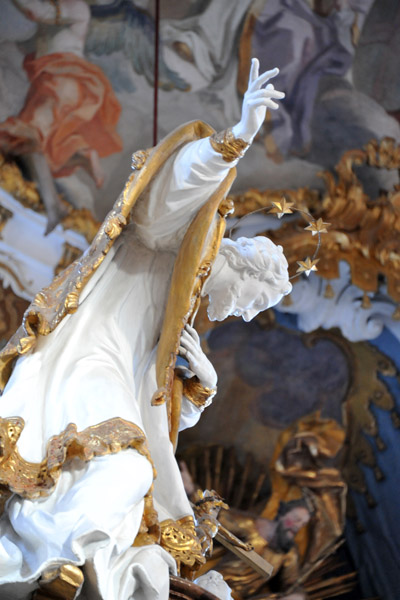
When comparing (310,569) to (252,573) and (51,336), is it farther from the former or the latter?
(51,336)

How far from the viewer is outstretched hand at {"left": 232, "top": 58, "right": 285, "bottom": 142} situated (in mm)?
3512

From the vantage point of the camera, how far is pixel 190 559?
3.43m

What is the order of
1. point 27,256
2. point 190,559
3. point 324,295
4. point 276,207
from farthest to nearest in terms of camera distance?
point 324,295, point 27,256, point 276,207, point 190,559

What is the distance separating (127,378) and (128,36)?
5.65 metres

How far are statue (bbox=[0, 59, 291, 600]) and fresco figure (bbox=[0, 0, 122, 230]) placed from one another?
188 inches

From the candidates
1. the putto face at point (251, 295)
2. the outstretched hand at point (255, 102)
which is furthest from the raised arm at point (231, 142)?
the putto face at point (251, 295)

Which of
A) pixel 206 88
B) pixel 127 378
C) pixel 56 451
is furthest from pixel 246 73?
pixel 56 451

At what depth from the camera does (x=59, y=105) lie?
859 centimetres

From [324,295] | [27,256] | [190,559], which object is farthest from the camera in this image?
[324,295]

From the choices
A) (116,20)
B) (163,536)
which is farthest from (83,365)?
(116,20)

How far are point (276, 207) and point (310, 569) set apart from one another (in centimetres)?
566

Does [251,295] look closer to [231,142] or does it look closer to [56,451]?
[231,142]

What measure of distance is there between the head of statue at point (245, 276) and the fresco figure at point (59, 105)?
4.70 m

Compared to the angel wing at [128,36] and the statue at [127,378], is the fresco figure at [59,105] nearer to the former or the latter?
the angel wing at [128,36]
